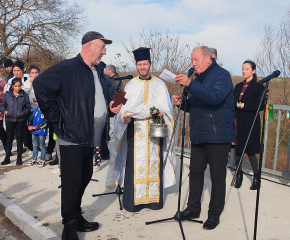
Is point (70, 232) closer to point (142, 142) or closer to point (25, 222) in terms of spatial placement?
point (25, 222)

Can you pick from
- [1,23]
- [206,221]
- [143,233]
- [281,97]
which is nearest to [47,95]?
[143,233]

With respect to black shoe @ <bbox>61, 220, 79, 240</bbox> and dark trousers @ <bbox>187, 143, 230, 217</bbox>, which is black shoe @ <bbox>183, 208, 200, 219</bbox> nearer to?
dark trousers @ <bbox>187, 143, 230, 217</bbox>

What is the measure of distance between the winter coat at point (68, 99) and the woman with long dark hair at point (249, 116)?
10.1 feet

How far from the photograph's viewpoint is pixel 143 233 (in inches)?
157

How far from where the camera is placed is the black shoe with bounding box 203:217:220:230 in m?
4.11

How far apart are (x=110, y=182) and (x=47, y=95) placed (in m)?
2.04

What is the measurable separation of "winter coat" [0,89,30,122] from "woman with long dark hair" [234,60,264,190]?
13.9 ft

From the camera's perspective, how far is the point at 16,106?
7.08 meters

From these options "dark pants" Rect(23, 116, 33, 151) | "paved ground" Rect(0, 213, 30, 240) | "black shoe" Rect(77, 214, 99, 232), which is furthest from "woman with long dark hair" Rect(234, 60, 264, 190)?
"dark pants" Rect(23, 116, 33, 151)

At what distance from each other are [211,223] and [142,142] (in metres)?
1.39

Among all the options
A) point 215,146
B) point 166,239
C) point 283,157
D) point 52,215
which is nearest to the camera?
point 166,239

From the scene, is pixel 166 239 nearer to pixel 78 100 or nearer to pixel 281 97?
pixel 78 100

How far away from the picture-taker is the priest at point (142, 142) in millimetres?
4672

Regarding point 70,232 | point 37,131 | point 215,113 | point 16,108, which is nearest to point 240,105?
point 215,113
